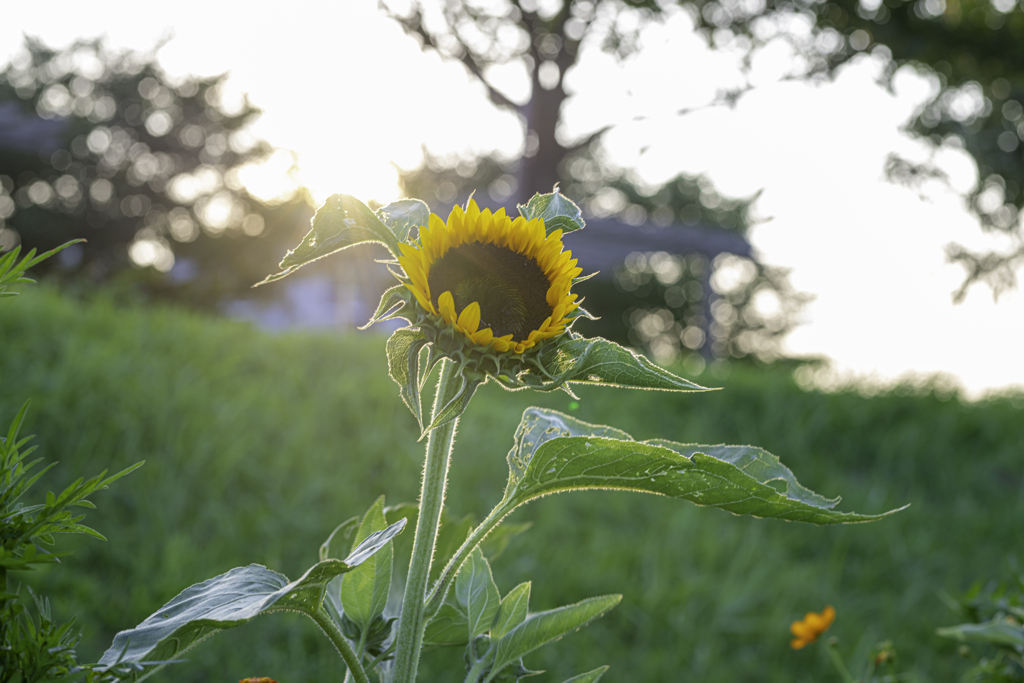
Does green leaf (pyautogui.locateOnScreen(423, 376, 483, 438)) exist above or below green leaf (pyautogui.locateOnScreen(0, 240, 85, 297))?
below

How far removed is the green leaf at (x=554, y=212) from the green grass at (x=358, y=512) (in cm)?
210

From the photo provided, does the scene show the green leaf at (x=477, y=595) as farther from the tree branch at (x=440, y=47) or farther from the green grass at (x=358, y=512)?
the tree branch at (x=440, y=47)

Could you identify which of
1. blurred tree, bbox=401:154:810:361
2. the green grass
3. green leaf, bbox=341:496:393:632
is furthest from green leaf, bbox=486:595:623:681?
blurred tree, bbox=401:154:810:361

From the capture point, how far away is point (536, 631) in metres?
0.55

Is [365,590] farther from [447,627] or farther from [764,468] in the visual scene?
[764,468]

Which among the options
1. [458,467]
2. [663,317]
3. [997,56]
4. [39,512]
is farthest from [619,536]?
[663,317]

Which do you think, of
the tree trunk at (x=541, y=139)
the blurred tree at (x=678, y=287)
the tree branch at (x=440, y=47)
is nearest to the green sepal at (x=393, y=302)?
the tree branch at (x=440, y=47)

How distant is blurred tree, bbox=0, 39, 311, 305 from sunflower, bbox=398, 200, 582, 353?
11.0m

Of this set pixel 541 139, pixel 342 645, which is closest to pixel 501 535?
A: pixel 342 645

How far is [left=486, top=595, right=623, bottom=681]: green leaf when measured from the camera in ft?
1.80

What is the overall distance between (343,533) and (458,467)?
2.76m

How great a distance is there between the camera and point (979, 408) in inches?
219

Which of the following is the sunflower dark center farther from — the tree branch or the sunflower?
the tree branch

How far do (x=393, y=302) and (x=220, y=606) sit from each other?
0.78 ft
